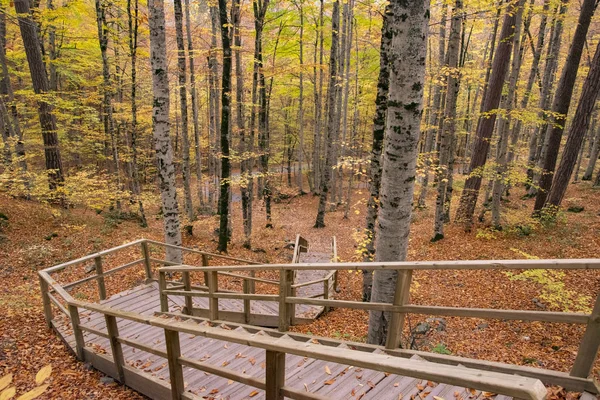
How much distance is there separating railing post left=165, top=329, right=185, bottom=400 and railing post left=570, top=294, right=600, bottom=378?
11.6 ft

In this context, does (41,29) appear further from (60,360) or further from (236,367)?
(236,367)

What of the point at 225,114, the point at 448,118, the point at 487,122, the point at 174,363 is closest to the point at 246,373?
the point at 174,363

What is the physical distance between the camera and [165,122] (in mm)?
8133

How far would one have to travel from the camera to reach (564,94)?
1112 cm

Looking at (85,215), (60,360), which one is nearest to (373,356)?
(60,360)

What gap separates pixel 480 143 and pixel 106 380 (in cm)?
1268

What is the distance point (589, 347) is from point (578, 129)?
1045 cm

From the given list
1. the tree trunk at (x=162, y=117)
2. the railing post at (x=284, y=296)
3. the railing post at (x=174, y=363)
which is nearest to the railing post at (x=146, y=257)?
the tree trunk at (x=162, y=117)

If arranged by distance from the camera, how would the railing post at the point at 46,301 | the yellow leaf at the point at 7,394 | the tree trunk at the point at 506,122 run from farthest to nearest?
the tree trunk at the point at 506,122, the railing post at the point at 46,301, the yellow leaf at the point at 7,394

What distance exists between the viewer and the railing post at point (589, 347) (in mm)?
2490

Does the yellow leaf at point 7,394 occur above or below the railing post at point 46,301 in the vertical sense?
above

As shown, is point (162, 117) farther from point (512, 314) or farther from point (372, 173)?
point (512, 314)

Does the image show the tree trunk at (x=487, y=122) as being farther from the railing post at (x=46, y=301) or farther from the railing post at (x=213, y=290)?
the railing post at (x=46, y=301)

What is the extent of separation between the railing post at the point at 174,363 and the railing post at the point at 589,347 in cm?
353
